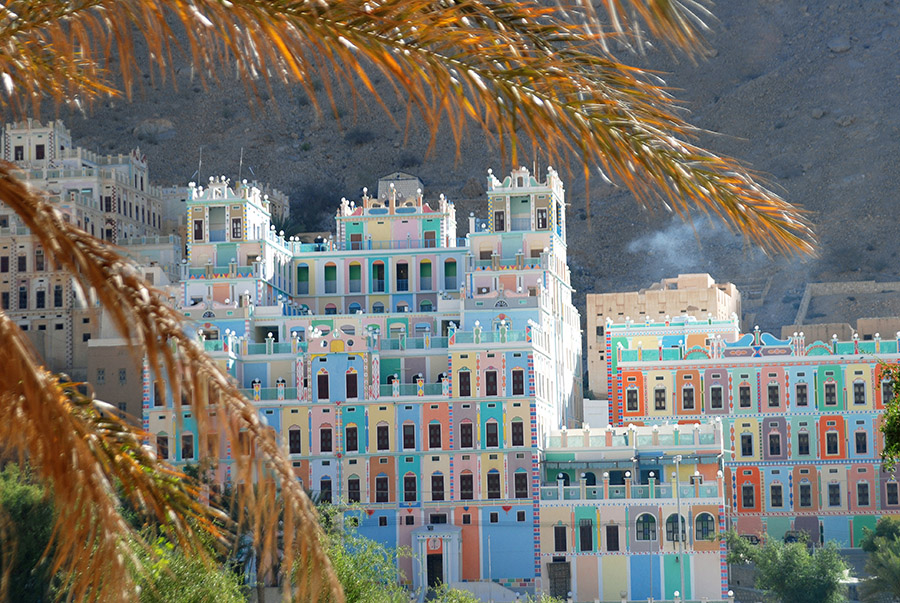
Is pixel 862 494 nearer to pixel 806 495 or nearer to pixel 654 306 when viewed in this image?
pixel 806 495

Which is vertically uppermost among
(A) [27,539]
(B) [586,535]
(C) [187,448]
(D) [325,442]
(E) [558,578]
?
(D) [325,442]

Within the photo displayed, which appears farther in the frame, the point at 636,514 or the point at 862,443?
the point at 862,443

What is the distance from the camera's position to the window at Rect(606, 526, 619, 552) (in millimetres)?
57938

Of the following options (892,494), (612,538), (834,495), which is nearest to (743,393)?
(834,495)

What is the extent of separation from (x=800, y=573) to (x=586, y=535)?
8095 millimetres

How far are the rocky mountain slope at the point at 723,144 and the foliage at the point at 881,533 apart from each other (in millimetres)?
45286

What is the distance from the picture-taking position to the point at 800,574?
5472 centimetres

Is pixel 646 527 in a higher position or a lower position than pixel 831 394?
lower

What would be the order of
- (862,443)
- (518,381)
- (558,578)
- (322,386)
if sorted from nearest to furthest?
(558,578)
(518,381)
(322,386)
(862,443)

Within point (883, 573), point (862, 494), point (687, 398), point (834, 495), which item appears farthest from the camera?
point (687, 398)

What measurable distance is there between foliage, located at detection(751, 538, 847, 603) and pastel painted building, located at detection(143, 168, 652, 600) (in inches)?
79.9

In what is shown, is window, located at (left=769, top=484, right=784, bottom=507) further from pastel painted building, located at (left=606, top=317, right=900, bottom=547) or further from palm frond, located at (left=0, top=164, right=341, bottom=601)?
palm frond, located at (left=0, top=164, right=341, bottom=601)

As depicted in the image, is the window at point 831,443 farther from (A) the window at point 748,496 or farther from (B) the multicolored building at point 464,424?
(B) the multicolored building at point 464,424

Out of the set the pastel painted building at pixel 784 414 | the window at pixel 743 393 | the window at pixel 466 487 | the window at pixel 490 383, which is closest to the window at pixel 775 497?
the pastel painted building at pixel 784 414
